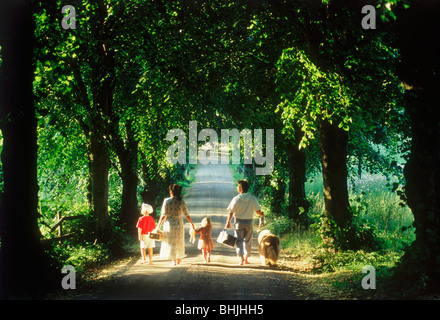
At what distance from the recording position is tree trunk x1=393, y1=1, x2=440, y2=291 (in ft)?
23.0

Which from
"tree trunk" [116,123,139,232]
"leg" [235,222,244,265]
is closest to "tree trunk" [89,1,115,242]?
"tree trunk" [116,123,139,232]

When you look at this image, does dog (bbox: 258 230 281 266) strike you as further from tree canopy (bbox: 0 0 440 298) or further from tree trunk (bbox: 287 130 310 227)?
tree trunk (bbox: 287 130 310 227)

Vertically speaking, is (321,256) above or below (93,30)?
below

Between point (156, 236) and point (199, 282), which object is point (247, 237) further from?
point (199, 282)

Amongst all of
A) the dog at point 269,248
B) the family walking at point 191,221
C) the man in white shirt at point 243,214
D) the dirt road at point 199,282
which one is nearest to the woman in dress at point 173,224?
the family walking at point 191,221

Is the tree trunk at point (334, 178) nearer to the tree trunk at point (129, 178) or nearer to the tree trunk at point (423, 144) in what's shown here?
the tree trunk at point (423, 144)

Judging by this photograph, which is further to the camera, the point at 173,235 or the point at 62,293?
the point at 173,235

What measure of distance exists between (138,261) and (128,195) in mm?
5911

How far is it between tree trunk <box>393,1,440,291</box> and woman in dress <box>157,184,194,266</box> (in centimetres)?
604

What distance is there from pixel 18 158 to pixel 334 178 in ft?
26.7

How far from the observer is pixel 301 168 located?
17.8 metres
